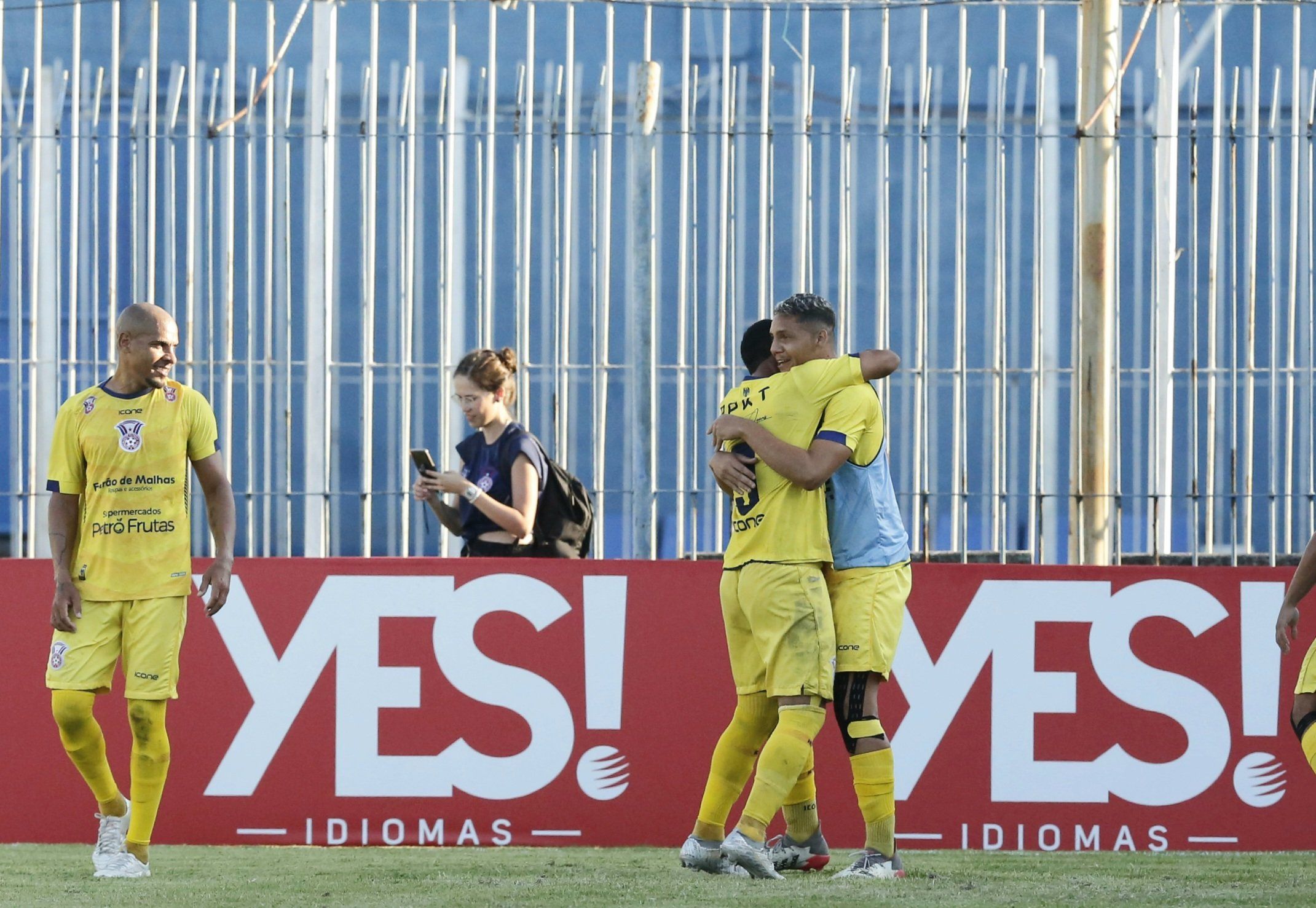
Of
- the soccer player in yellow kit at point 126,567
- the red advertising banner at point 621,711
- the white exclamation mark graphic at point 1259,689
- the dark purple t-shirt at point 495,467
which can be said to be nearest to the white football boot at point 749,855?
the red advertising banner at point 621,711

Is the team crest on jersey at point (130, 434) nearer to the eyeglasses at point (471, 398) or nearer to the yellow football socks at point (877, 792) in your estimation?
the eyeglasses at point (471, 398)

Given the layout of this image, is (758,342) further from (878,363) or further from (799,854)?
(799,854)

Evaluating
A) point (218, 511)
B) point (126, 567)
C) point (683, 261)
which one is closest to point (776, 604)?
point (218, 511)

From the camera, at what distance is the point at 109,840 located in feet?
16.6

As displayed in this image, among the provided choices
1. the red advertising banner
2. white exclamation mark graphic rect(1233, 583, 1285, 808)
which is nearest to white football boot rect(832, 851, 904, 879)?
the red advertising banner

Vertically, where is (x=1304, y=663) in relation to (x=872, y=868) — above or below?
above

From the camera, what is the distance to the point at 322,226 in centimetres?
703

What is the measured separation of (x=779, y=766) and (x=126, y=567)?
1886mm

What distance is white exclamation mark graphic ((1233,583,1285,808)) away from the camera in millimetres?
6062

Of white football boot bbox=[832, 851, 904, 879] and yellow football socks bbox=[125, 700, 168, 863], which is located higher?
yellow football socks bbox=[125, 700, 168, 863]

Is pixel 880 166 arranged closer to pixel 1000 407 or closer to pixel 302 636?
pixel 1000 407

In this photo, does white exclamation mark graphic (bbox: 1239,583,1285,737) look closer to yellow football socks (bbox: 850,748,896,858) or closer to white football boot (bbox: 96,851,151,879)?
yellow football socks (bbox: 850,748,896,858)

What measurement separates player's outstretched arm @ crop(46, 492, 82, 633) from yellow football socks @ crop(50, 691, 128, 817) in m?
0.20

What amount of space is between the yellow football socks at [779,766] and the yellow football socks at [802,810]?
1.24 ft
